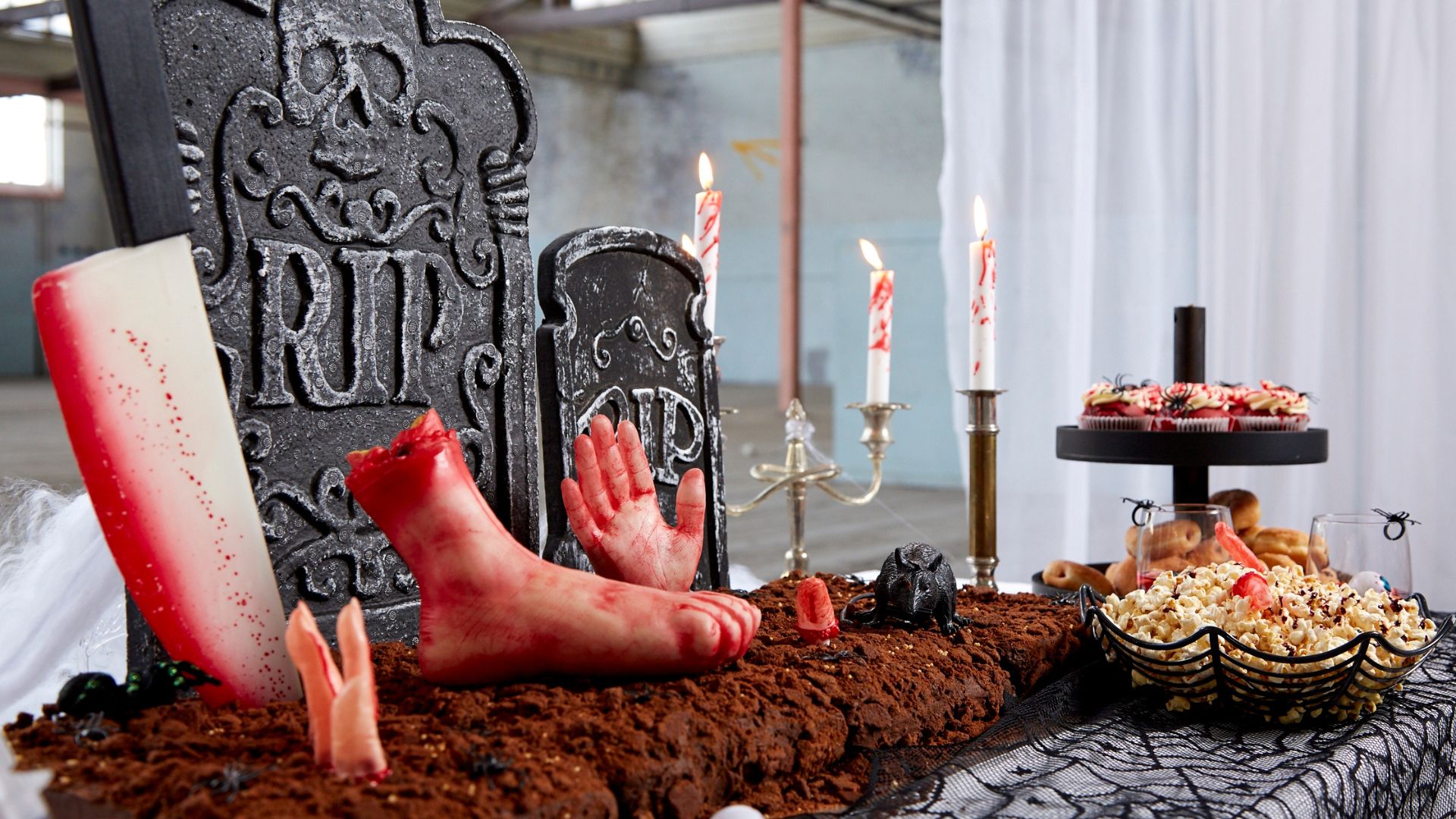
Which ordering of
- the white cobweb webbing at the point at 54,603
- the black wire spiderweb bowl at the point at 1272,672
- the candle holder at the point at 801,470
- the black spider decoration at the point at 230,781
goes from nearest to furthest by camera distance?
the black spider decoration at the point at 230,781
the black wire spiderweb bowl at the point at 1272,672
the white cobweb webbing at the point at 54,603
the candle holder at the point at 801,470

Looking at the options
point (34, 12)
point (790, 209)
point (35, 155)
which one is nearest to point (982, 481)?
point (790, 209)

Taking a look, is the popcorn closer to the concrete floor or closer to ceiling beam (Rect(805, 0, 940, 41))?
the concrete floor

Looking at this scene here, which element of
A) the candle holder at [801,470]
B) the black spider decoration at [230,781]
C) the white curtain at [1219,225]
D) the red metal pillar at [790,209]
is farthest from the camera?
the red metal pillar at [790,209]

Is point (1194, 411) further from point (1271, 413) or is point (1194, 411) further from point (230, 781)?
point (230, 781)

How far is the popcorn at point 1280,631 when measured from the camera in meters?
0.92

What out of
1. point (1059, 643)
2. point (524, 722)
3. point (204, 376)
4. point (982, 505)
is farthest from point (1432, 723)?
point (204, 376)

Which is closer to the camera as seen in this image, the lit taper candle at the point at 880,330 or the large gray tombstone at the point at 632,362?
the large gray tombstone at the point at 632,362

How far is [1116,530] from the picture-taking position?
2848mm

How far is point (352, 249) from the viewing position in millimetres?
1018

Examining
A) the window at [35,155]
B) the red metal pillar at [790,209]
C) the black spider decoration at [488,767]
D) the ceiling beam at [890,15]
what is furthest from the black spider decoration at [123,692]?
the window at [35,155]

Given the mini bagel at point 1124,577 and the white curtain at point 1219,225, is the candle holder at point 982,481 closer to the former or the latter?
the mini bagel at point 1124,577

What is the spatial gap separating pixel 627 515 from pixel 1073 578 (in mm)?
698

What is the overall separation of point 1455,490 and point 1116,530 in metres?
0.67

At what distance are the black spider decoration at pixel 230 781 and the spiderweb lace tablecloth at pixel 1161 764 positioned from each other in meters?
0.34
